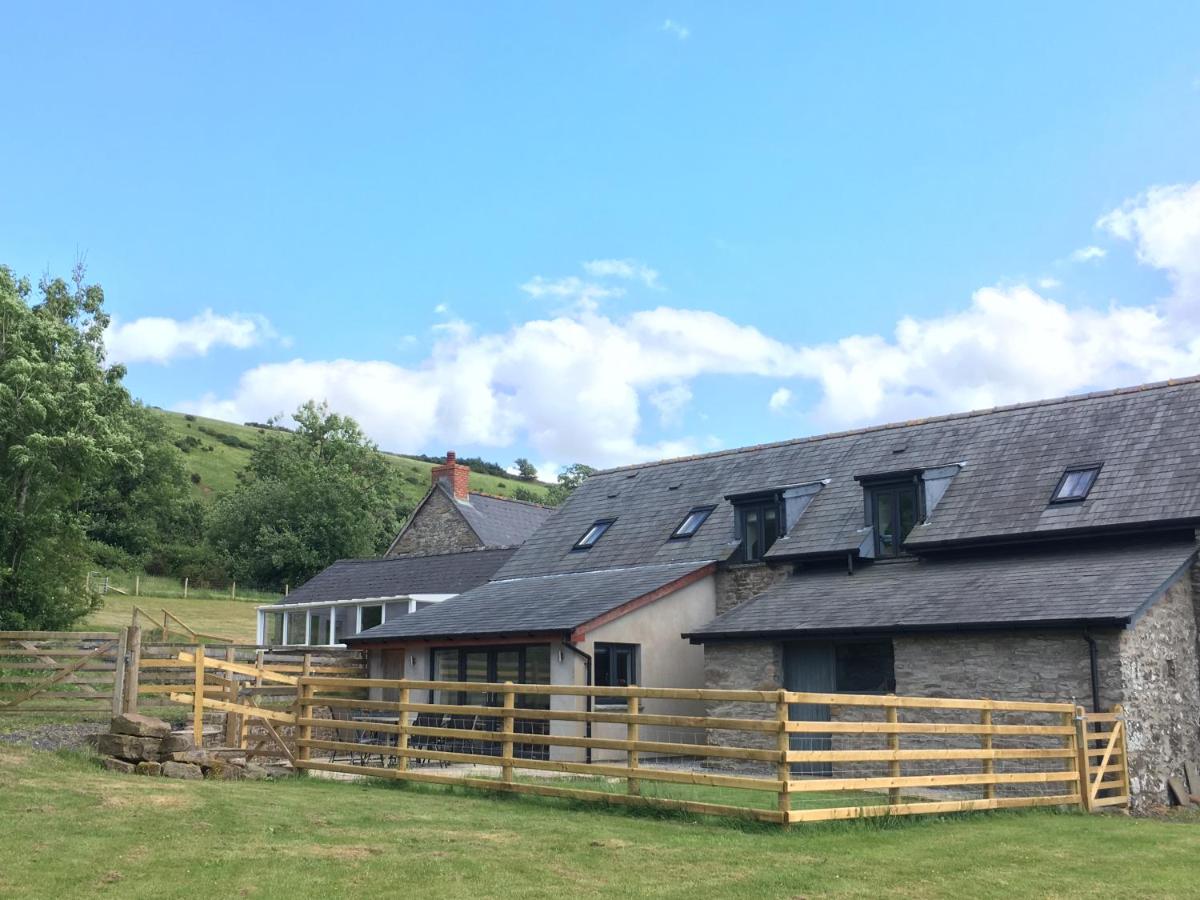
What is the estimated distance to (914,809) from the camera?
11.7 m

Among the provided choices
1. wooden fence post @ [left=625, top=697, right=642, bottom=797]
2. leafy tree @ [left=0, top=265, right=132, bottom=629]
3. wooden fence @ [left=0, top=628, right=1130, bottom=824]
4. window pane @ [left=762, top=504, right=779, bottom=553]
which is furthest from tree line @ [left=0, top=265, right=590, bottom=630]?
wooden fence post @ [left=625, top=697, right=642, bottom=797]

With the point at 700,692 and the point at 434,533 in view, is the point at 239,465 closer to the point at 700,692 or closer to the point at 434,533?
the point at 434,533

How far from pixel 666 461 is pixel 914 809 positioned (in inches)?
764

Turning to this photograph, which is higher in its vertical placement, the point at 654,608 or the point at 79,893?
the point at 654,608

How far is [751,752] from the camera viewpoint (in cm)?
1110

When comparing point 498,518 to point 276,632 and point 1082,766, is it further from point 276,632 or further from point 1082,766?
point 1082,766

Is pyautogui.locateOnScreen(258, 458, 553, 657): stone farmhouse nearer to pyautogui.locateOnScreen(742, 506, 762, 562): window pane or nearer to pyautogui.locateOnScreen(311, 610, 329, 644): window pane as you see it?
pyautogui.locateOnScreen(311, 610, 329, 644): window pane

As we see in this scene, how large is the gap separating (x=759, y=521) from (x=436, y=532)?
1943 cm

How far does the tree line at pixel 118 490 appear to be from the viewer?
28.3 metres

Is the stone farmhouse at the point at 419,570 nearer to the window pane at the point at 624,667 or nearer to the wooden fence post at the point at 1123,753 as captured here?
the window pane at the point at 624,667

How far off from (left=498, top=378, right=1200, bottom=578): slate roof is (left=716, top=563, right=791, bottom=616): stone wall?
466 millimetres

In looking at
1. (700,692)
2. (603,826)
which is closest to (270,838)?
(603,826)

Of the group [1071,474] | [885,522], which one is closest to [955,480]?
[885,522]

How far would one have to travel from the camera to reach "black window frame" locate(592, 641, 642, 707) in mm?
22188
